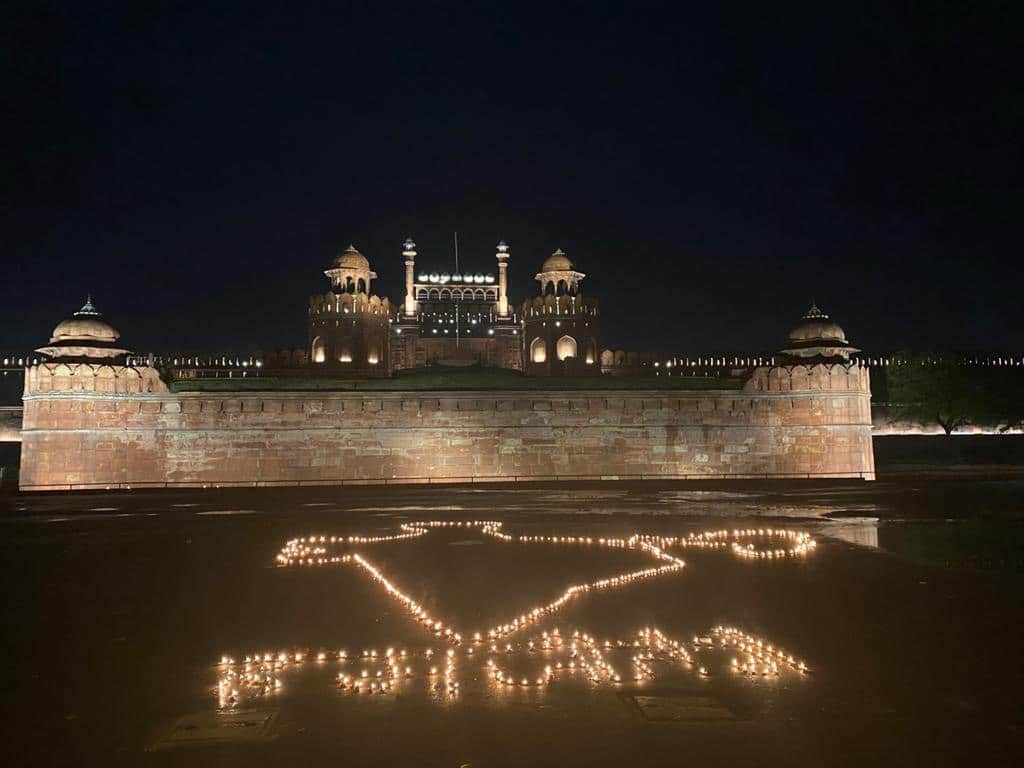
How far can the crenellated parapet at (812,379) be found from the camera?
2798 centimetres

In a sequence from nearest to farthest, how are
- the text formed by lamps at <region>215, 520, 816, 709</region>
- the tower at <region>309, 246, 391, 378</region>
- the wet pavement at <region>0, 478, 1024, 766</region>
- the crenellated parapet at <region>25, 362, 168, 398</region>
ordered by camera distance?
the wet pavement at <region>0, 478, 1024, 766</region>, the text formed by lamps at <region>215, 520, 816, 709</region>, the crenellated parapet at <region>25, 362, 168, 398</region>, the tower at <region>309, 246, 391, 378</region>

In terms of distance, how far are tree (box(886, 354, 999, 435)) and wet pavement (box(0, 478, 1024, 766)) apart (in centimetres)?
3560

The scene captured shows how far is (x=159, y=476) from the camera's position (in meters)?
25.5

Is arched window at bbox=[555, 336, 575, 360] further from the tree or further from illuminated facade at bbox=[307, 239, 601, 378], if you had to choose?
Answer: the tree

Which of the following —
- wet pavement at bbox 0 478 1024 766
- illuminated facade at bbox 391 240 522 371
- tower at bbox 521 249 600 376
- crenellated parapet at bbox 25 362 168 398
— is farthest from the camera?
illuminated facade at bbox 391 240 522 371

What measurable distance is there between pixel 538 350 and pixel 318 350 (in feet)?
42.9

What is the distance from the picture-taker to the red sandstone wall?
2527cm

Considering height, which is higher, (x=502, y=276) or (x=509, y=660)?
(x=502, y=276)

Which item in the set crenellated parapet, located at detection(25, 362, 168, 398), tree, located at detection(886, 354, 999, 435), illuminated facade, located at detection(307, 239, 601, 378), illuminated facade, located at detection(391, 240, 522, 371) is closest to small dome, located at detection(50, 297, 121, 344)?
crenellated parapet, located at detection(25, 362, 168, 398)

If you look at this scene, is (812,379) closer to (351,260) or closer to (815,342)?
(815,342)

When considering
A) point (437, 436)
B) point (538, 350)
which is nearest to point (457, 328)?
point (538, 350)

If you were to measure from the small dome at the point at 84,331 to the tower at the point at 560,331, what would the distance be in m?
23.6

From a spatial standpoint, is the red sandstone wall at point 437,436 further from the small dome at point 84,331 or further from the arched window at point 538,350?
the arched window at point 538,350

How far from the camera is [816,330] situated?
30250 millimetres
